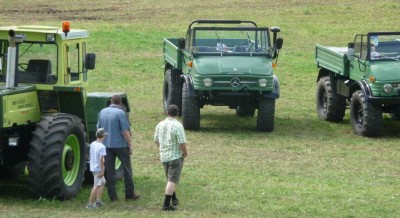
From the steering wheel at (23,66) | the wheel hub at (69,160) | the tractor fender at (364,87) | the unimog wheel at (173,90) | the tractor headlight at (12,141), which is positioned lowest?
the unimog wheel at (173,90)

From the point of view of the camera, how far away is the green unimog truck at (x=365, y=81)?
Result: 20406 millimetres

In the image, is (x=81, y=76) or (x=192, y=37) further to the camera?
(x=192, y=37)

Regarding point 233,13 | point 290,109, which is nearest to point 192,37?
point 290,109

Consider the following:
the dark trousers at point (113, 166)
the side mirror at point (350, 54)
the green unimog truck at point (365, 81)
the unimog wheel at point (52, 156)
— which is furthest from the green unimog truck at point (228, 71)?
the unimog wheel at point (52, 156)

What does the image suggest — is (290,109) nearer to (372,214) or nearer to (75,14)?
(372,214)

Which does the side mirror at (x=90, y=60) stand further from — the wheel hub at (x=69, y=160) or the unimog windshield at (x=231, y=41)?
the unimog windshield at (x=231, y=41)

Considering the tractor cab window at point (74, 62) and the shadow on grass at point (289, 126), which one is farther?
the shadow on grass at point (289, 126)

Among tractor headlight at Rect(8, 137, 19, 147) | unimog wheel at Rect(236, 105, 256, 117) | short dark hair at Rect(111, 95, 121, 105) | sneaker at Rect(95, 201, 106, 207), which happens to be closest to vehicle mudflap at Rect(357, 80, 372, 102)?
unimog wheel at Rect(236, 105, 256, 117)

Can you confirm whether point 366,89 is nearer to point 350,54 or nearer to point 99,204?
point 350,54

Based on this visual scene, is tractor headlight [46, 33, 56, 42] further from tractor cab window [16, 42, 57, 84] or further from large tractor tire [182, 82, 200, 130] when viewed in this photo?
large tractor tire [182, 82, 200, 130]

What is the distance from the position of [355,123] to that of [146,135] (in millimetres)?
3889

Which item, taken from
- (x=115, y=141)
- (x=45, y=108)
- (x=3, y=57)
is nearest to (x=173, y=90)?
(x=3, y=57)

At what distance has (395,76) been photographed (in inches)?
803

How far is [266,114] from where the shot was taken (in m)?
21.0
